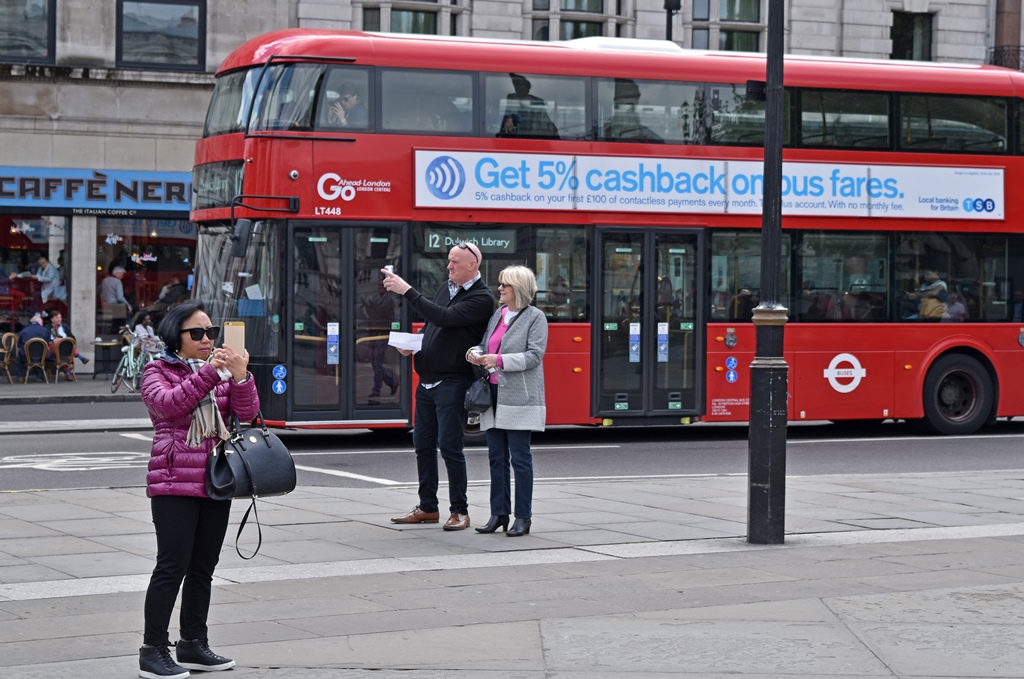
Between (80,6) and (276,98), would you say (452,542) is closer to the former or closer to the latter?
(276,98)

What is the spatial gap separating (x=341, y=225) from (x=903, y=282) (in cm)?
706

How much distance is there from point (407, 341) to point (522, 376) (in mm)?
917

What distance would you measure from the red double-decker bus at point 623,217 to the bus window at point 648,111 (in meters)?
0.03

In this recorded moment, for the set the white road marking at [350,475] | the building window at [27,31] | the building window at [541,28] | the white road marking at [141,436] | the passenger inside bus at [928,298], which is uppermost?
the building window at [541,28]

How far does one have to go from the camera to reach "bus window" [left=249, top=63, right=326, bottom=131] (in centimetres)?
1598

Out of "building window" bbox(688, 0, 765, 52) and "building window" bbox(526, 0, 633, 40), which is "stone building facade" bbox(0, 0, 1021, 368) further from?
"building window" bbox(688, 0, 765, 52)

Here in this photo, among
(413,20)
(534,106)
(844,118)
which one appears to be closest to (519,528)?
(534,106)

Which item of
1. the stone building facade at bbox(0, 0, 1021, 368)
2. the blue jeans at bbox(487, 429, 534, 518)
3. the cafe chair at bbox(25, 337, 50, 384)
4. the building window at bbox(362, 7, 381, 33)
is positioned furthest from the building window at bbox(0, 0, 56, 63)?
the blue jeans at bbox(487, 429, 534, 518)

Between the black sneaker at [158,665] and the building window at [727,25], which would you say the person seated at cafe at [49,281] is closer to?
the building window at [727,25]

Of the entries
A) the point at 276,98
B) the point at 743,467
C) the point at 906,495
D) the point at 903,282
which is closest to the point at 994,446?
the point at 903,282

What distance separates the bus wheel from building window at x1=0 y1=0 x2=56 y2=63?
17.9 metres

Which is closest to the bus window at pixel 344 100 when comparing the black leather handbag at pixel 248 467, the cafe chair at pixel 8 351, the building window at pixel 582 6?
the black leather handbag at pixel 248 467

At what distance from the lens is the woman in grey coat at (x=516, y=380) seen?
9.80m

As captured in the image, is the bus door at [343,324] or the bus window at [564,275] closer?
the bus door at [343,324]
